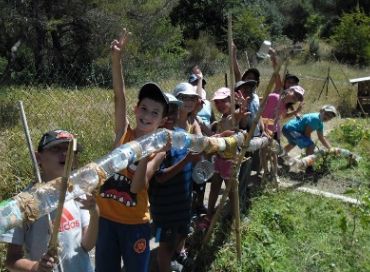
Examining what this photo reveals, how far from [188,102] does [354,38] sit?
28011 millimetres

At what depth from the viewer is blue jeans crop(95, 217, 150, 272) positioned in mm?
2559

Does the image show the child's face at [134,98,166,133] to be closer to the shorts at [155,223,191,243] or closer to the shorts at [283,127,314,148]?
the shorts at [155,223,191,243]

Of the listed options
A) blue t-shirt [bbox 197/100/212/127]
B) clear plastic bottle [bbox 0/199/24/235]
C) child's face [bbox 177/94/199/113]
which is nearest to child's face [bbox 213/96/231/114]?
child's face [bbox 177/94/199/113]

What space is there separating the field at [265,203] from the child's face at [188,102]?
1.19 metres

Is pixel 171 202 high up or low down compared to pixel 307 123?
up

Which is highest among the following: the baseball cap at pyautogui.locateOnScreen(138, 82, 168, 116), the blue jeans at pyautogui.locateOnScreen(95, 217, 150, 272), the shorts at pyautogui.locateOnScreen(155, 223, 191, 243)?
the baseball cap at pyautogui.locateOnScreen(138, 82, 168, 116)

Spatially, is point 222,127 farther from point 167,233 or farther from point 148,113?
point 148,113

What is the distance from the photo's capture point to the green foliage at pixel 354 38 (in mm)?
27875

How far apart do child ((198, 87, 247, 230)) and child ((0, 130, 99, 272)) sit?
158cm

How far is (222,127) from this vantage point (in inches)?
152

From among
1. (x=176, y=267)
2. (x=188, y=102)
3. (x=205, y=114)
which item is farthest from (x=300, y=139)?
(x=176, y=267)

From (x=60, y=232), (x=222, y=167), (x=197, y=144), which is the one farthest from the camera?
(x=222, y=167)

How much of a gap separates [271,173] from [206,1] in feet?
102

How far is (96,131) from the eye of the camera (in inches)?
220
